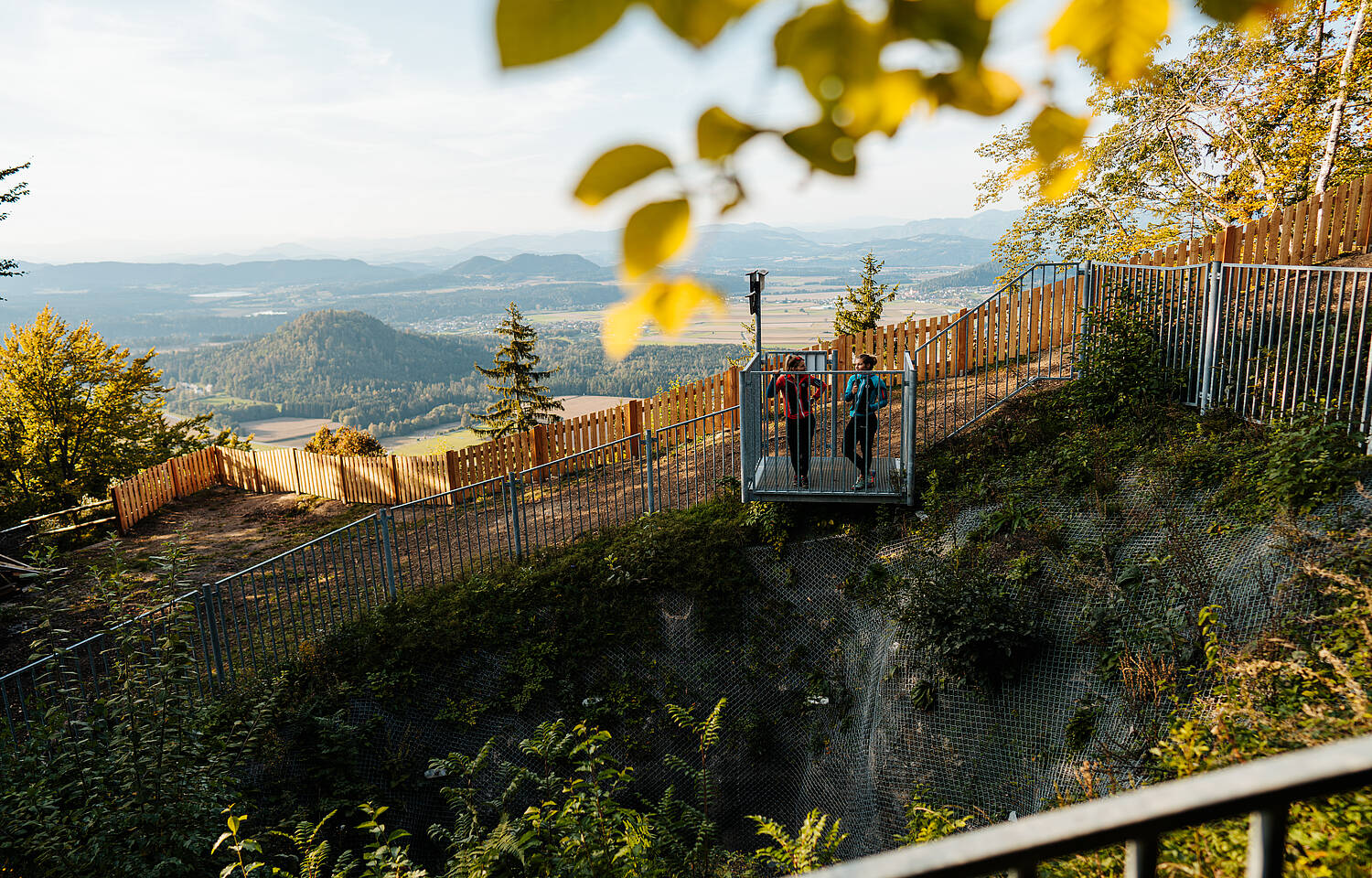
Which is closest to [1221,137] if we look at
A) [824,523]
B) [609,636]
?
[824,523]

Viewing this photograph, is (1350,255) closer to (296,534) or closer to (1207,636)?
(1207,636)

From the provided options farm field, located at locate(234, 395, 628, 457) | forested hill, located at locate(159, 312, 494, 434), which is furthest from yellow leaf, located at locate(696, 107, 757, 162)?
forested hill, located at locate(159, 312, 494, 434)

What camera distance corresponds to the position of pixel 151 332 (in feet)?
470

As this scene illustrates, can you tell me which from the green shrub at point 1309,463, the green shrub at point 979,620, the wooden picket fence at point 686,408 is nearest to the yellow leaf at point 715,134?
the green shrub at point 979,620

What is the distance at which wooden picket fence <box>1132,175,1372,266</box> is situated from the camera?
1048cm

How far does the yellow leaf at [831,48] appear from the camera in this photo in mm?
609

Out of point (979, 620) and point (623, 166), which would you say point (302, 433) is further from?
point (623, 166)

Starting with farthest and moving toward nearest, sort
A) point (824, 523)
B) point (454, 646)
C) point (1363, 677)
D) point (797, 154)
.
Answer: point (824, 523) < point (454, 646) < point (1363, 677) < point (797, 154)

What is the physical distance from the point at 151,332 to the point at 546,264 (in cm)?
11892

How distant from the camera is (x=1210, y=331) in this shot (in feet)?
26.1

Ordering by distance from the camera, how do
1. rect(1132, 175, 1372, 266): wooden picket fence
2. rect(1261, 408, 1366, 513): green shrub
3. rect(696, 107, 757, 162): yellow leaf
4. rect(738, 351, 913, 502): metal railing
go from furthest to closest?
rect(1132, 175, 1372, 266): wooden picket fence
rect(738, 351, 913, 502): metal railing
rect(1261, 408, 1366, 513): green shrub
rect(696, 107, 757, 162): yellow leaf

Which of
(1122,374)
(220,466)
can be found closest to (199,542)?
(220,466)

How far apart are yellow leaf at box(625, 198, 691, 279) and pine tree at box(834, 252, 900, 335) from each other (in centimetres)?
2480

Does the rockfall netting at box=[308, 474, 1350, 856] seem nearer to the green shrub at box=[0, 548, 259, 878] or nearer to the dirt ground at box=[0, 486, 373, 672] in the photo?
the green shrub at box=[0, 548, 259, 878]
